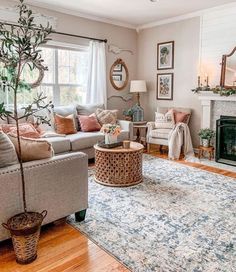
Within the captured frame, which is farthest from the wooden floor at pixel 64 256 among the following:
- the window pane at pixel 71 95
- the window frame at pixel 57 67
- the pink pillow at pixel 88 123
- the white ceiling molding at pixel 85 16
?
the white ceiling molding at pixel 85 16

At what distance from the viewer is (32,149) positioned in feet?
7.02

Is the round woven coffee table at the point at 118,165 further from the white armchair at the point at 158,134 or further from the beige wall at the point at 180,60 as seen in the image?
the beige wall at the point at 180,60

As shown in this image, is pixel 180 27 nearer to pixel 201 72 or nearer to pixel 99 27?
pixel 201 72

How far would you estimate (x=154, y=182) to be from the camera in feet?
11.6

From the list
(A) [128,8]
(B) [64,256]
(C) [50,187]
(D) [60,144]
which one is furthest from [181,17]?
(B) [64,256]

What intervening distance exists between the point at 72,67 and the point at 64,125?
1456 millimetres

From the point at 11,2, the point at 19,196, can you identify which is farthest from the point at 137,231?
the point at 11,2

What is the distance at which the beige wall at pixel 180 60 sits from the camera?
5.10 meters

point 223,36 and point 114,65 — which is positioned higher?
point 223,36

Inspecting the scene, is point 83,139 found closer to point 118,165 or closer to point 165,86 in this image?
point 118,165

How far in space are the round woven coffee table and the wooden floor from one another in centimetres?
115

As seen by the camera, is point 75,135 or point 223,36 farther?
point 223,36

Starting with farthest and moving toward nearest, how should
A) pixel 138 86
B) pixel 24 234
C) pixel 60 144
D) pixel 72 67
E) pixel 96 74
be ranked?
pixel 138 86
pixel 96 74
pixel 72 67
pixel 60 144
pixel 24 234

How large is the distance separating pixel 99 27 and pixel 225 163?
360 cm
